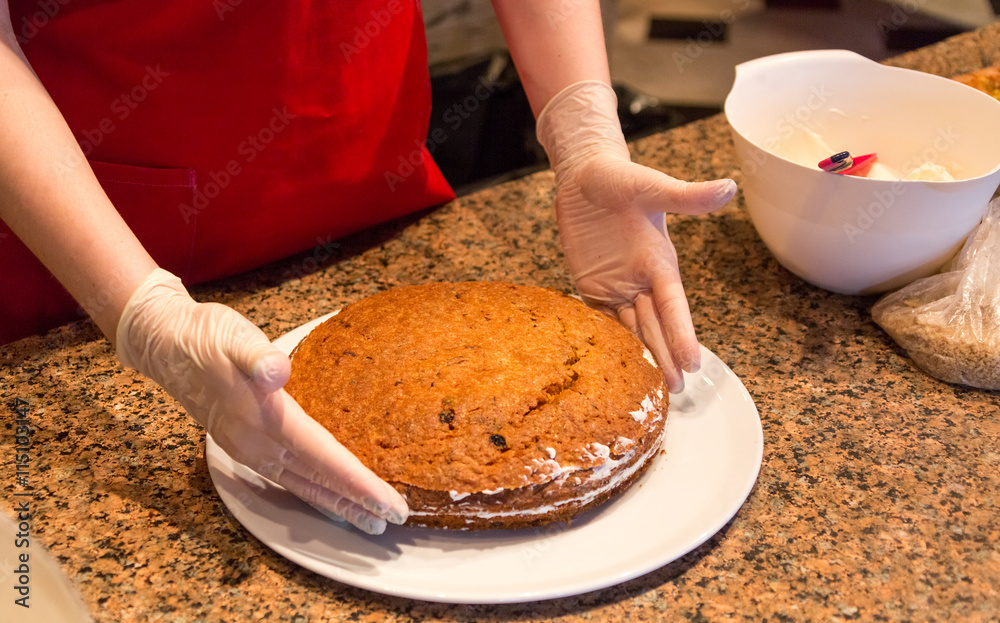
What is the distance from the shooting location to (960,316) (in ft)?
4.26

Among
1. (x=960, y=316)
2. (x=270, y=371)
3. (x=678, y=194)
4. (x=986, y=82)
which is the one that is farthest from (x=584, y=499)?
(x=986, y=82)

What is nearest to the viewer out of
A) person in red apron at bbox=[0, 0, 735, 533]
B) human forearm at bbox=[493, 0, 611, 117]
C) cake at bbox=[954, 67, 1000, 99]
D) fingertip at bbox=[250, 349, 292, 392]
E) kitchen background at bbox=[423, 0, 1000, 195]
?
fingertip at bbox=[250, 349, 292, 392]

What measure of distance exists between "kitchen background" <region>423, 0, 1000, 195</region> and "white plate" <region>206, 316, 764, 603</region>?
3.16 feet

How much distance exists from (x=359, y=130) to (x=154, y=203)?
406 millimetres

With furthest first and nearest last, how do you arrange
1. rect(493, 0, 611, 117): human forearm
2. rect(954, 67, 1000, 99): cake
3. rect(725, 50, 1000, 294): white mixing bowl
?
rect(954, 67, 1000, 99): cake, rect(493, 0, 611, 117): human forearm, rect(725, 50, 1000, 294): white mixing bowl

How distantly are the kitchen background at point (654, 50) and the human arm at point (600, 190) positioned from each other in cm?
10

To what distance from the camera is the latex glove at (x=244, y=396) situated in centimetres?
91

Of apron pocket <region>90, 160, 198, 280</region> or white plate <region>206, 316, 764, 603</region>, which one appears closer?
white plate <region>206, 316, 764, 603</region>

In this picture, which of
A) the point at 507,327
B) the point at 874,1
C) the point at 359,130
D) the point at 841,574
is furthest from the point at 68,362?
the point at 874,1

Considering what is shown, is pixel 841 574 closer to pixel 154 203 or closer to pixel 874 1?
pixel 154 203

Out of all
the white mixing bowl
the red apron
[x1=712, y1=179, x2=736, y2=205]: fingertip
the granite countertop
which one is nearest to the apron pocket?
the red apron

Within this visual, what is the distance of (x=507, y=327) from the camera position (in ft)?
3.79

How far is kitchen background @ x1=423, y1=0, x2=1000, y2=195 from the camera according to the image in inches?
90.3

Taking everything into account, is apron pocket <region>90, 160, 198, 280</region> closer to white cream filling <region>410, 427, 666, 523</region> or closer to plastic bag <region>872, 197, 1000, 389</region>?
white cream filling <region>410, 427, 666, 523</region>
